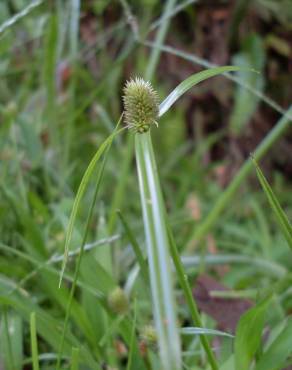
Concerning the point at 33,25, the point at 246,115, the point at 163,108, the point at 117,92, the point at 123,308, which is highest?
the point at 33,25

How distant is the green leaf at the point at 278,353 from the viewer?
66cm

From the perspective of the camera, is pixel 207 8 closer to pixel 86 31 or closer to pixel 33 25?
pixel 86 31

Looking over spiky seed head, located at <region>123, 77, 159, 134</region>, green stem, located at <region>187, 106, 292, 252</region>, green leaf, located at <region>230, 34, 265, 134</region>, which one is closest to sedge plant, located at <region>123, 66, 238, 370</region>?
spiky seed head, located at <region>123, 77, 159, 134</region>

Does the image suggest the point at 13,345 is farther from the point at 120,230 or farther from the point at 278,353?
the point at 120,230

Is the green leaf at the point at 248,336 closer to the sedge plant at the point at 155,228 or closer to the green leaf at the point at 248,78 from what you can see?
the sedge plant at the point at 155,228

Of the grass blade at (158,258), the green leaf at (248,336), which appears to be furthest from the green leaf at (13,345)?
the grass blade at (158,258)

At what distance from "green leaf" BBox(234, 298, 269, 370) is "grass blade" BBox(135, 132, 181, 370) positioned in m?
0.24

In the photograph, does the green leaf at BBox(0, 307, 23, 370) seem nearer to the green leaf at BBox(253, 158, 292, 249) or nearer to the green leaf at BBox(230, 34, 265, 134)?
the green leaf at BBox(253, 158, 292, 249)

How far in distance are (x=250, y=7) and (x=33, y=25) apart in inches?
24.6

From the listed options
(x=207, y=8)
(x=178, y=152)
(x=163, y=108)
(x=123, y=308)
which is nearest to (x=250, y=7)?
(x=207, y=8)

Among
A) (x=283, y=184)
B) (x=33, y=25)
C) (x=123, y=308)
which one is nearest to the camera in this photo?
(x=123, y=308)

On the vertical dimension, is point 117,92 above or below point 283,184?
above

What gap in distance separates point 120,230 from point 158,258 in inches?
34.2

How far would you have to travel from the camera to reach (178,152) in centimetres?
196
